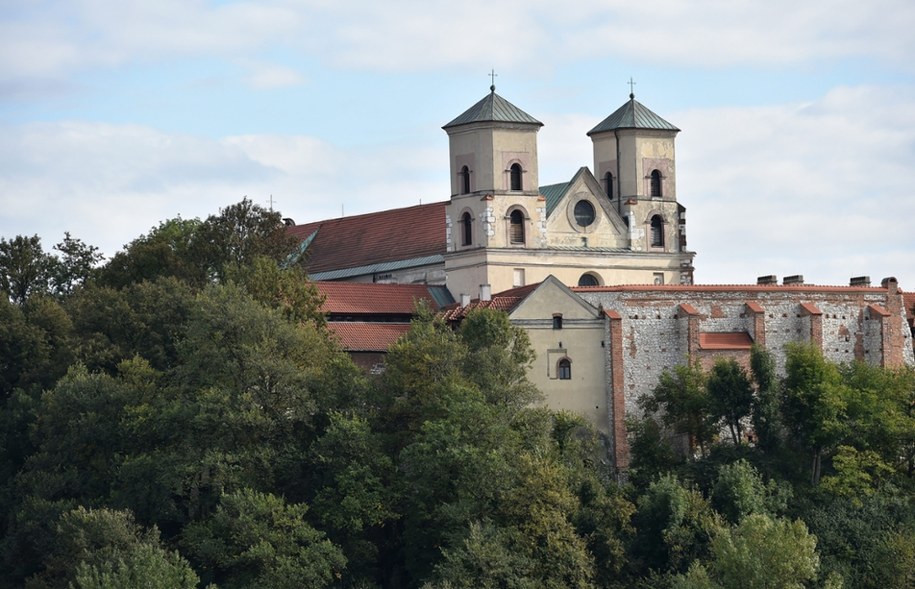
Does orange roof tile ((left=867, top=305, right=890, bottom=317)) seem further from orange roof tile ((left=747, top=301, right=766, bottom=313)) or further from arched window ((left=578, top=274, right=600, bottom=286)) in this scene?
arched window ((left=578, top=274, right=600, bottom=286))

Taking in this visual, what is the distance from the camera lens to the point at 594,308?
2958 inches

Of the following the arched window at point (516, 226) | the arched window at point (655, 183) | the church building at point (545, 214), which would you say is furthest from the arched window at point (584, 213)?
the arched window at point (655, 183)

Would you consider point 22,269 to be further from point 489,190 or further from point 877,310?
point 877,310

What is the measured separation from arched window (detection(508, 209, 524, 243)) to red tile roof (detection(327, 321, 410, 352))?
5.11 m

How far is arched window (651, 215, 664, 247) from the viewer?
83750 millimetres

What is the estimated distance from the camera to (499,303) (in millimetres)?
75375

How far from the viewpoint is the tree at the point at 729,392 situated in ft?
239

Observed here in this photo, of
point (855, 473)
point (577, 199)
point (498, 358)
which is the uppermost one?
point (577, 199)

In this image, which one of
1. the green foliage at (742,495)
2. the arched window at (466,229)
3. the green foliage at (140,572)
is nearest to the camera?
the green foliage at (140,572)

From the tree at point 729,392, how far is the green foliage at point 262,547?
43.4 ft

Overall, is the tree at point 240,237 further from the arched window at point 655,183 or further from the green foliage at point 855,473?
the green foliage at point 855,473

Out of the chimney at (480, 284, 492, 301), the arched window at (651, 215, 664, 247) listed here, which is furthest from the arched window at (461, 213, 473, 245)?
the arched window at (651, 215, 664, 247)

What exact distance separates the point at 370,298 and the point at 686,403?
39.4ft

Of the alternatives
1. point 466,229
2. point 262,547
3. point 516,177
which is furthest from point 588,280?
point 262,547
